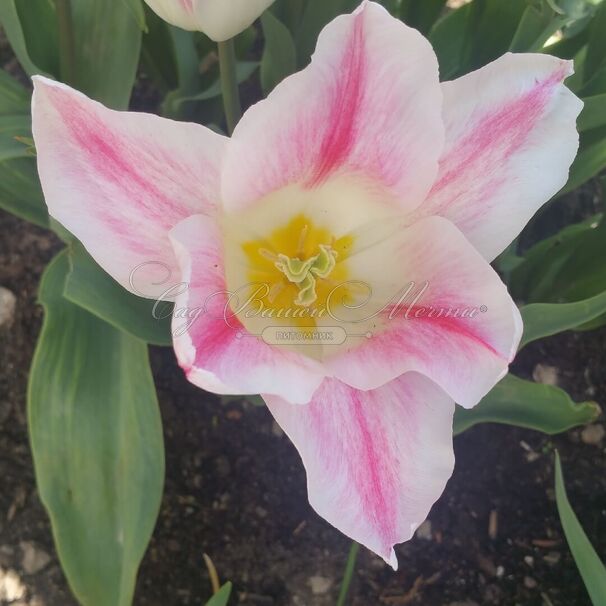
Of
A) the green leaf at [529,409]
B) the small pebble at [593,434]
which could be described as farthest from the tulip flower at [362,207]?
the small pebble at [593,434]

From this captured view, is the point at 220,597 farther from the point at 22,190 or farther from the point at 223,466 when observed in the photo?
the point at 22,190

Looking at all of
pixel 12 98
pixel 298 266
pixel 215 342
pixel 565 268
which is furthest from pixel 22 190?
pixel 565 268

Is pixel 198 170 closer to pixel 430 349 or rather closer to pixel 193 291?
pixel 193 291

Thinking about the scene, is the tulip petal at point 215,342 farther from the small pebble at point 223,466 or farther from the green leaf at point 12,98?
the small pebble at point 223,466

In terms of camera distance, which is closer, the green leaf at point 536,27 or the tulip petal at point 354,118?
the tulip petal at point 354,118

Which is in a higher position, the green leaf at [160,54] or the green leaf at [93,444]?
the green leaf at [160,54]

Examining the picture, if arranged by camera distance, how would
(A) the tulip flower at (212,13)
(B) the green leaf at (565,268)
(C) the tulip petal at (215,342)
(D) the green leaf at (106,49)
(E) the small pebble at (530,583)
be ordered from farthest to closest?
(E) the small pebble at (530,583), (B) the green leaf at (565,268), (D) the green leaf at (106,49), (A) the tulip flower at (212,13), (C) the tulip petal at (215,342)
